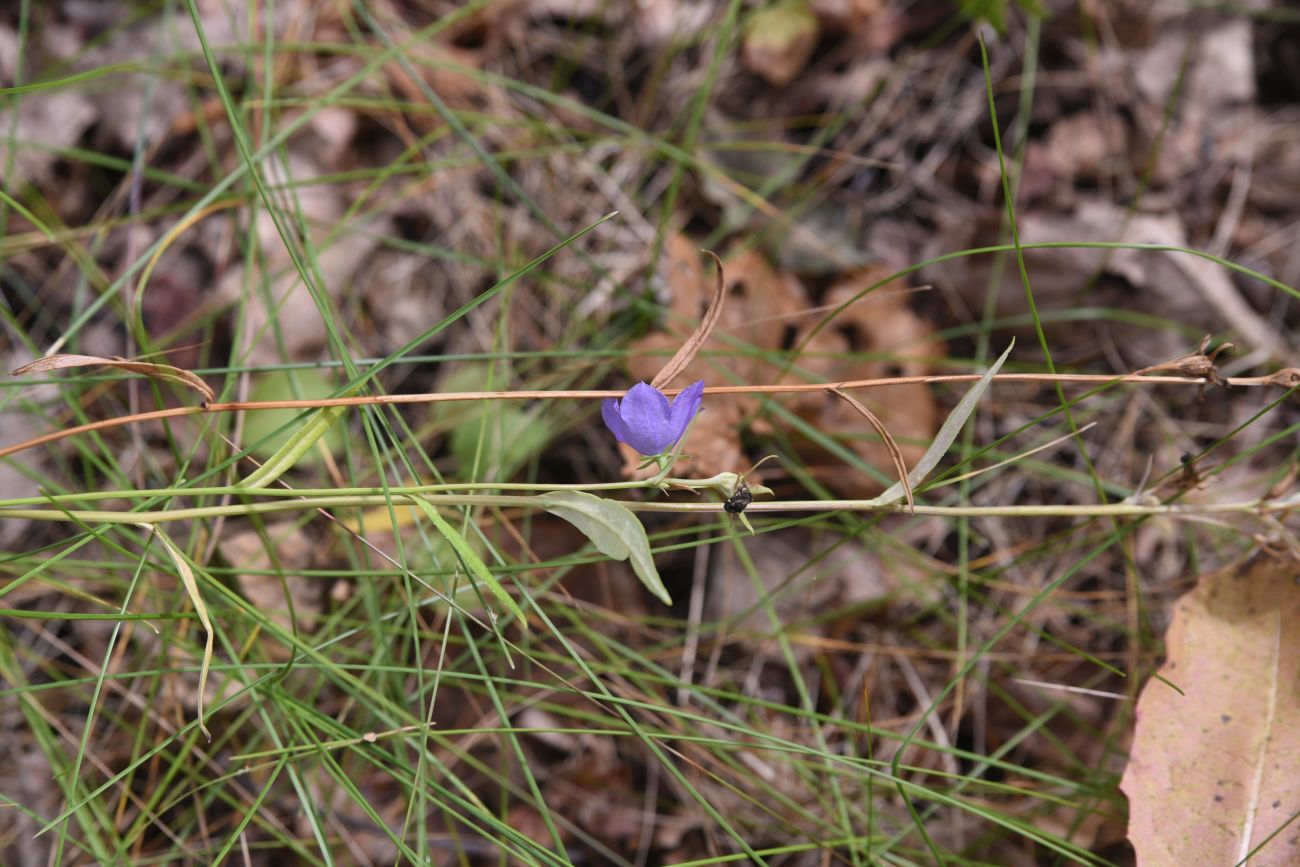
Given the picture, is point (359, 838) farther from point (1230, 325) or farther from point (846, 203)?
point (1230, 325)

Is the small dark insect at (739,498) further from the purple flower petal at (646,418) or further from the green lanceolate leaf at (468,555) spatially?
the green lanceolate leaf at (468,555)

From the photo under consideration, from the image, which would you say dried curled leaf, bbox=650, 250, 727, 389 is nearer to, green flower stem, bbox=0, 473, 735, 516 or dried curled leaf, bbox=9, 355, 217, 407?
green flower stem, bbox=0, 473, 735, 516

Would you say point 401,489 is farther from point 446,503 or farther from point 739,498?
point 739,498

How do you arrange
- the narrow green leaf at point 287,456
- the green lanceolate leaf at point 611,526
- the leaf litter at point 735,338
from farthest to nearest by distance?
the leaf litter at point 735,338, the narrow green leaf at point 287,456, the green lanceolate leaf at point 611,526

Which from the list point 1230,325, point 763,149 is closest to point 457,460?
point 763,149

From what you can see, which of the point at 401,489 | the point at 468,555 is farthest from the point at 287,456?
the point at 468,555

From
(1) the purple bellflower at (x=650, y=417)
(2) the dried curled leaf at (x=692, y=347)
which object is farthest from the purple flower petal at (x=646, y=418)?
(2) the dried curled leaf at (x=692, y=347)

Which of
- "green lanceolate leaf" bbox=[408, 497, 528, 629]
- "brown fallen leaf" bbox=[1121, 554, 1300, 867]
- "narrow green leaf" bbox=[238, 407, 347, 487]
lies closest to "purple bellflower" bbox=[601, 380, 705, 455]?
"green lanceolate leaf" bbox=[408, 497, 528, 629]
